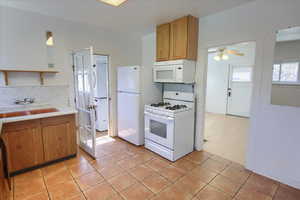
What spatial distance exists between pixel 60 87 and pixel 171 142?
7.82 feet

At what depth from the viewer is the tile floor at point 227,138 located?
3033mm

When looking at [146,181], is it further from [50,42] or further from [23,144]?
[50,42]

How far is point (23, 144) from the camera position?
2.28 meters

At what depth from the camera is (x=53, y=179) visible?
2.22 metres

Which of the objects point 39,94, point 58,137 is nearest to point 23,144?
point 58,137

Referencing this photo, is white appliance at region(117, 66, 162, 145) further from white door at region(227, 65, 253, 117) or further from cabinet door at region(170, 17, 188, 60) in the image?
white door at region(227, 65, 253, 117)

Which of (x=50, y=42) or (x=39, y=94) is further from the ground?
(x=50, y=42)

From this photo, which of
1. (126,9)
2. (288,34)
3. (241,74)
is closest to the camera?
(288,34)

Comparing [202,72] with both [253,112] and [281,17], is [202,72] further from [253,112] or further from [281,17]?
[281,17]

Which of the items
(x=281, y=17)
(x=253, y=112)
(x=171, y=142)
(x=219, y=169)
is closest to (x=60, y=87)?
(x=171, y=142)

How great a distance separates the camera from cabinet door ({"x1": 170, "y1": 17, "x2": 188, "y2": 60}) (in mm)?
2725

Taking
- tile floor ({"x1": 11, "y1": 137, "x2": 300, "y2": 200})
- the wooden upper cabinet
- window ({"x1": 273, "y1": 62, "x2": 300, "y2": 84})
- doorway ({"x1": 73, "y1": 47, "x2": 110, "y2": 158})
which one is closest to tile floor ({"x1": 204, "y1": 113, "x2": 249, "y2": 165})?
tile floor ({"x1": 11, "y1": 137, "x2": 300, "y2": 200})

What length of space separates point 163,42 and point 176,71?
0.77 m

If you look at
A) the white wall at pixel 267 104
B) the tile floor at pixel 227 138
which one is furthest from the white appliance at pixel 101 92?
the white wall at pixel 267 104
